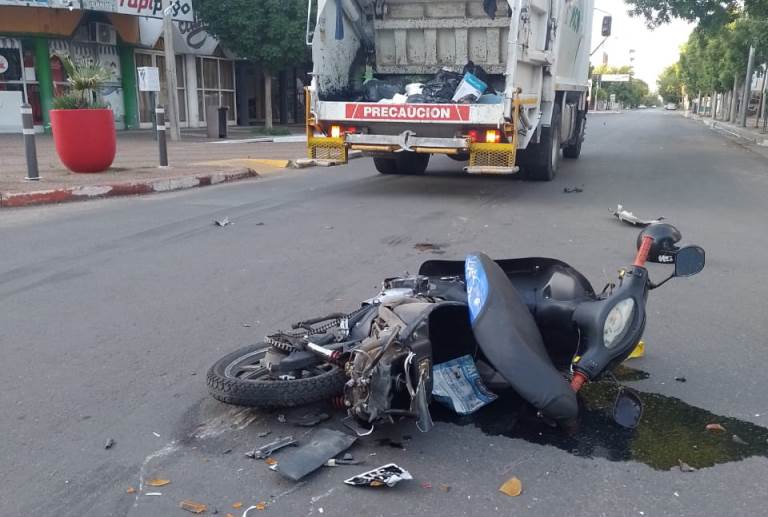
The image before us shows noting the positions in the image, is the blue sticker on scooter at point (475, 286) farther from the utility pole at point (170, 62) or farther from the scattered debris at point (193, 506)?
the utility pole at point (170, 62)

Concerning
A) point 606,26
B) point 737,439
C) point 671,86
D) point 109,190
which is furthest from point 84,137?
point 671,86

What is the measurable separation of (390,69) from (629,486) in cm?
997

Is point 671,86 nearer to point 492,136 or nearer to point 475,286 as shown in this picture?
point 492,136

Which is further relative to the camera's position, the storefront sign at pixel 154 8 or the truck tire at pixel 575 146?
the storefront sign at pixel 154 8

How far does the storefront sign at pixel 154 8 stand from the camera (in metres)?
22.6

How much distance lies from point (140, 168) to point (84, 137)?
1.55m

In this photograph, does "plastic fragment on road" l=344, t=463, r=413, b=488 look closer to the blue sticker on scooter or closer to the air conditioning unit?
the blue sticker on scooter

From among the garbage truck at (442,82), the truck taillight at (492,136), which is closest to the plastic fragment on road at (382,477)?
the garbage truck at (442,82)

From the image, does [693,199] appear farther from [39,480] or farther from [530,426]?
[39,480]

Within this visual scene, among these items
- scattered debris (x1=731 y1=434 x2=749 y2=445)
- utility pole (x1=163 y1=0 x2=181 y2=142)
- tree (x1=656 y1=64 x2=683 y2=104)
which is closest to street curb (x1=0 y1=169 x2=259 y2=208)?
utility pole (x1=163 y1=0 x2=181 y2=142)

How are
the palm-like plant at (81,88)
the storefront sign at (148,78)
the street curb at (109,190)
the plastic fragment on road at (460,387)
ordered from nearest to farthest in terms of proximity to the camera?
the plastic fragment on road at (460,387), the street curb at (109,190), the palm-like plant at (81,88), the storefront sign at (148,78)

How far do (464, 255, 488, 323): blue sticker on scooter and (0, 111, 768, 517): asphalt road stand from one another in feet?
1.93

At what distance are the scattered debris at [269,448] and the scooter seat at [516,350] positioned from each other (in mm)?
944

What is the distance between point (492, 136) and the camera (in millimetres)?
9453
